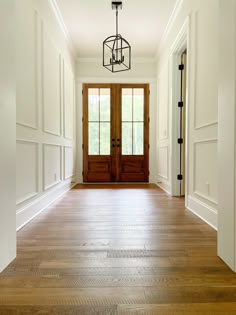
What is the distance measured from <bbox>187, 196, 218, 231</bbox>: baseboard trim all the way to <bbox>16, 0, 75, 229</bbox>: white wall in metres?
1.74

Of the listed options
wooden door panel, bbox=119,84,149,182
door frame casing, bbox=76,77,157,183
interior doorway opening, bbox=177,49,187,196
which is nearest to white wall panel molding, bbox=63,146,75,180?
door frame casing, bbox=76,77,157,183

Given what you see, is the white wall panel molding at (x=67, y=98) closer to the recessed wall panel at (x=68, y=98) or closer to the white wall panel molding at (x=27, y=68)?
the recessed wall panel at (x=68, y=98)

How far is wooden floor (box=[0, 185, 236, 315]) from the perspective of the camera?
4.04ft

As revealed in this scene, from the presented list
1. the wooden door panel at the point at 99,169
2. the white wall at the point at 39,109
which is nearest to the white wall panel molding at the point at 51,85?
the white wall at the point at 39,109

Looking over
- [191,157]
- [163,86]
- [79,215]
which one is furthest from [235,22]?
[163,86]

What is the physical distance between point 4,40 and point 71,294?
55.8 inches

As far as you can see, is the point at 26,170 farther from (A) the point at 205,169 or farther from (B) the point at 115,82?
(B) the point at 115,82

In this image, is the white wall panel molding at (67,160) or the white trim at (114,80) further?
the white trim at (114,80)

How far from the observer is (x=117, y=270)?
158cm

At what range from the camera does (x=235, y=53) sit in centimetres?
154

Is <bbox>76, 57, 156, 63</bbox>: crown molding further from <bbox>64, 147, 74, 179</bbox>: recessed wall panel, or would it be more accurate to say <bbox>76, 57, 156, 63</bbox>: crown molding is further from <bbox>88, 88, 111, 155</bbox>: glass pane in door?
<bbox>64, 147, 74, 179</bbox>: recessed wall panel

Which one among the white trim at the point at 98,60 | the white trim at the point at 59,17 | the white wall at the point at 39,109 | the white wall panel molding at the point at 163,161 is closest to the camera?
the white wall at the point at 39,109

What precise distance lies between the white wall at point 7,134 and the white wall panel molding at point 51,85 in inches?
66.5

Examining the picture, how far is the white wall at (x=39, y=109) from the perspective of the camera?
2.60m
